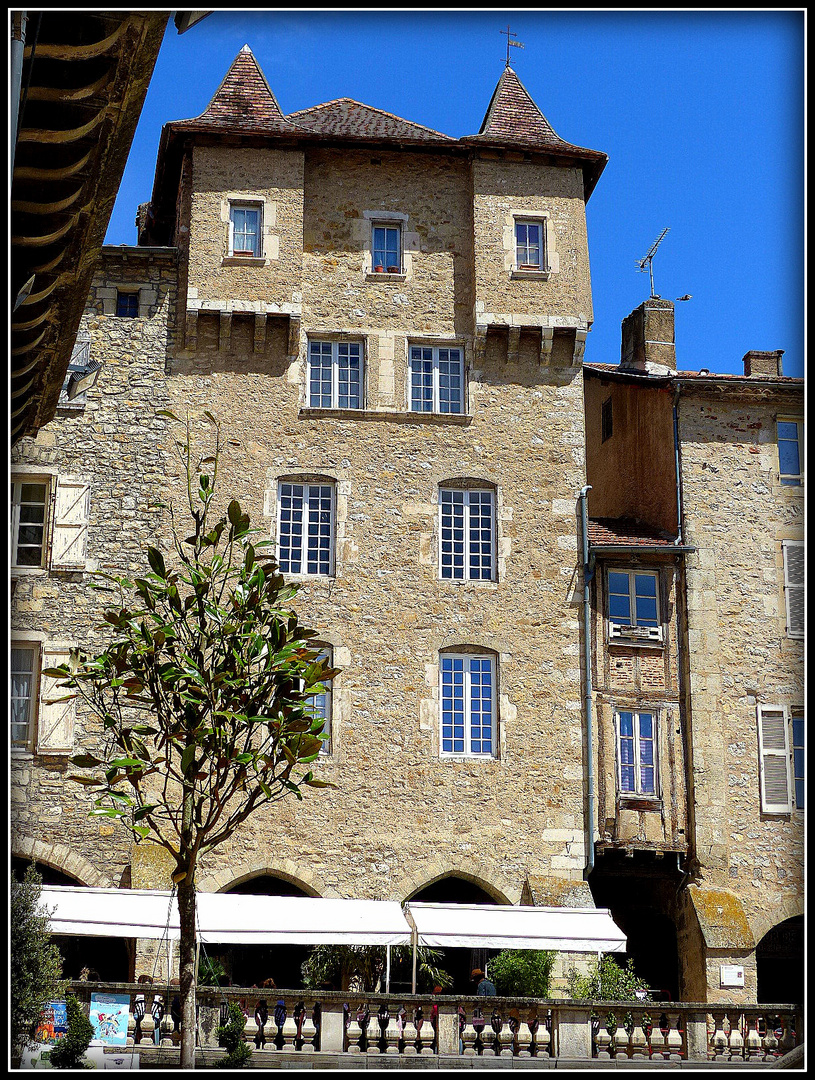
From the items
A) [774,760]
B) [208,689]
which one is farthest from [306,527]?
[208,689]

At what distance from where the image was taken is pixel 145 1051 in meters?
18.0

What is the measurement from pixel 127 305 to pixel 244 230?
2559 millimetres

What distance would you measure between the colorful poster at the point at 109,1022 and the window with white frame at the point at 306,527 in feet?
31.4

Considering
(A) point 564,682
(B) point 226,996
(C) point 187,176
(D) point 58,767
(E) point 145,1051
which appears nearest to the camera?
(E) point 145,1051

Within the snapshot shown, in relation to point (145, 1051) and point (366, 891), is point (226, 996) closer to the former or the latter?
point (145, 1051)

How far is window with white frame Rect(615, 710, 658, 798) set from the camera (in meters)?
26.2

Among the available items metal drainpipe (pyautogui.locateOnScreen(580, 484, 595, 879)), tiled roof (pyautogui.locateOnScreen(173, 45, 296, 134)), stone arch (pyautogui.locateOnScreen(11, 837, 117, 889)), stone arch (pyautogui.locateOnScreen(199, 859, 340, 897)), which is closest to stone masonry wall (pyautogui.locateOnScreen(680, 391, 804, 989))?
metal drainpipe (pyautogui.locateOnScreen(580, 484, 595, 879))

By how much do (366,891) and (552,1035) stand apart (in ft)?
18.1

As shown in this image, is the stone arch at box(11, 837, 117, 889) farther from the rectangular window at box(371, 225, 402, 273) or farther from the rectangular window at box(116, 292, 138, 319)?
the rectangular window at box(371, 225, 402, 273)

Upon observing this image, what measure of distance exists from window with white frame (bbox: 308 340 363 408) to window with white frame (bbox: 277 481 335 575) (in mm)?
1683

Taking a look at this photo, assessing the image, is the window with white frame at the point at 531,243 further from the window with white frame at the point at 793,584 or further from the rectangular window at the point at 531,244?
the window with white frame at the point at 793,584

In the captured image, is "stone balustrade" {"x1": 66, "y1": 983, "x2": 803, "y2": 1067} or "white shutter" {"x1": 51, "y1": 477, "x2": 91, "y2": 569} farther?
"white shutter" {"x1": 51, "y1": 477, "x2": 91, "y2": 569}

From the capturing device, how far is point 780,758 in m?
26.5

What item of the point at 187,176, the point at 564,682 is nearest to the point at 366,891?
the point at 564,682
